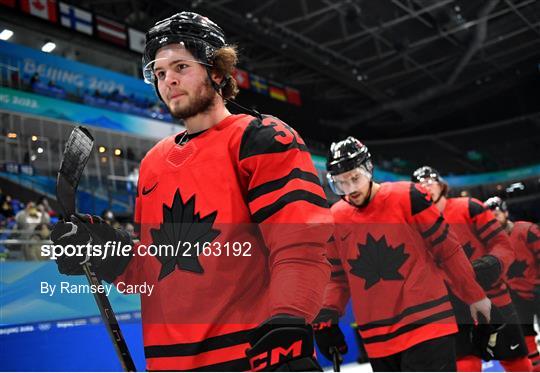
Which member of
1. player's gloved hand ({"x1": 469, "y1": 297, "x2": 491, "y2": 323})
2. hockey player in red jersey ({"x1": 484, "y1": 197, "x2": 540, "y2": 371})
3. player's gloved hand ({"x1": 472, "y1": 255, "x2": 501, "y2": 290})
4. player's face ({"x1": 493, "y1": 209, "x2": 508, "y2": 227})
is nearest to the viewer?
player's gloved hand ({"x1": 469, "y1": 297, "x2": 491, "y2": 323})

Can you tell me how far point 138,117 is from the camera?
12.7 feet

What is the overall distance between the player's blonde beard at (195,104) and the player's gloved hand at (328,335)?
1384 millimetres

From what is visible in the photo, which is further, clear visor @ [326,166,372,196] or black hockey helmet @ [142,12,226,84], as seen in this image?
clear visor @ [326,166,372,196]

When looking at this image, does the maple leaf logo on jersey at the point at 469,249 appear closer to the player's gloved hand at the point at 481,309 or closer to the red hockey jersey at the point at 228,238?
the player's gloved hand at the point at 481,309

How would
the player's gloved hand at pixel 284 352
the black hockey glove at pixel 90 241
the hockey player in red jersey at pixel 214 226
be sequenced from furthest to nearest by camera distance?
the black hockey glove at pixel 90 241
the hockey player in red jersey at pixel 214 226
the player's gloved hand at pixel 284 352

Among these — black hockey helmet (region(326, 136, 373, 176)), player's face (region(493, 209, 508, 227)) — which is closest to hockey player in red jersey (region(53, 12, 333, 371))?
black hockey helmet (region(326, 136, 373, 176))

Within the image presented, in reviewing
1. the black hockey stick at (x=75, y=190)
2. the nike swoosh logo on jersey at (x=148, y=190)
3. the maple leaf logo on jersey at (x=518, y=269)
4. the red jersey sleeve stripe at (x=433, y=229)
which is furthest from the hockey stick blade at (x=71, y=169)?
the maple leaf logo on jersey at (x=518, y=269)

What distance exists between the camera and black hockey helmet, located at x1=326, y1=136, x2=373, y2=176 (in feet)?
8.05

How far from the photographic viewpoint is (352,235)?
97.3 inches

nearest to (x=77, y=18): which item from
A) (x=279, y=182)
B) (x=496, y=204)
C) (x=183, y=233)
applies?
(x=496, y=204)

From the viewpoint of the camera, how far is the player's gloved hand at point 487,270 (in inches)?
111

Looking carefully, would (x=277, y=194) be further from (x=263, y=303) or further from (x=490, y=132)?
(x=490, y=132)

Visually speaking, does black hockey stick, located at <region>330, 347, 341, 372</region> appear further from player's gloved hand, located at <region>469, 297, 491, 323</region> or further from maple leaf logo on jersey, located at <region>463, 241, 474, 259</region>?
maple leaf logo on jersey, located at <region>463, 241, 474, 259</region>

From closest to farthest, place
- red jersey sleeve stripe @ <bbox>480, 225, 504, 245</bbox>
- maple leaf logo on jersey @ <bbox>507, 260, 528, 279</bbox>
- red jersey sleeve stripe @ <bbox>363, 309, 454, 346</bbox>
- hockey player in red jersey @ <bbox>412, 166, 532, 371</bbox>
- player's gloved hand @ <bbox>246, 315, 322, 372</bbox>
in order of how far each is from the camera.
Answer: player's gloved hand @ <bbox>246, 315, 322, 372</bbox> < red jersey sleeve stripe @ <bbox>363, 309, 454, 346</bbox> < hockey player in red jersey @ <bbox>412, 166, 532, 371</bbox> < red jersey sleeve stripe @ <bbox>480, 225, 504, 245</bbox> < maple leaf logo on jersey @ <bbox>507, 260, 528, 279</bbox>
